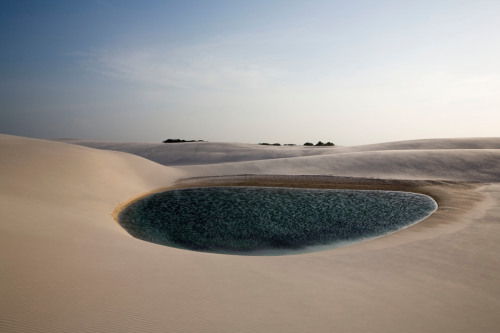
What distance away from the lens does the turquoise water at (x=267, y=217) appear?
10.2 metres

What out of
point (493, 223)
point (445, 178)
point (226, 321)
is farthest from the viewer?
point (445, 178)

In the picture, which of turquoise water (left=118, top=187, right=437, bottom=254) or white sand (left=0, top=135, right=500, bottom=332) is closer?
white sand (left=0, top=135, right=500, bottom=332)

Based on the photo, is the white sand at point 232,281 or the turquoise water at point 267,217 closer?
the white sand at point 232,281

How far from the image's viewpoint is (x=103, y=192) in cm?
1577

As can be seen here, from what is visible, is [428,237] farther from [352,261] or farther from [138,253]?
[138,253]

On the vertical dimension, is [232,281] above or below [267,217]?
above

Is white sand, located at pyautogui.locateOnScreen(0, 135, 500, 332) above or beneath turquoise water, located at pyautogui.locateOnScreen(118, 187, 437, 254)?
above

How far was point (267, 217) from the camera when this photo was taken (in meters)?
13.2

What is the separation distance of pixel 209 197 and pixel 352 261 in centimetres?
1172

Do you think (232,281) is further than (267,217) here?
No

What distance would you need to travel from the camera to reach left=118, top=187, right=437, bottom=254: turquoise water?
1020 centimetres

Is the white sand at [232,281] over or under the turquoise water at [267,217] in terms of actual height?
over

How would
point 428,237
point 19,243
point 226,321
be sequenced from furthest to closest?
1. point 428,237
2. point 19,243
3. point 226,321

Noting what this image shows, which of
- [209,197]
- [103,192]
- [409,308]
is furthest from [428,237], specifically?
[103,192]
